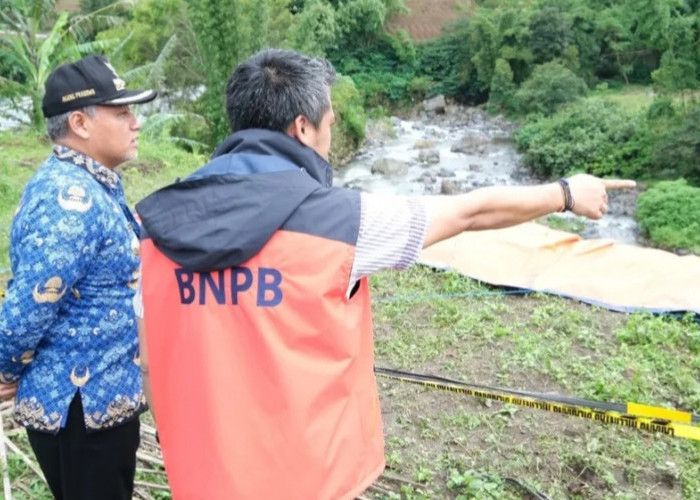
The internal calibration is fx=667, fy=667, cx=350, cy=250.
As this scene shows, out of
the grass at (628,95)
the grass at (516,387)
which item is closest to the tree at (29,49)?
the grass at (516,387)

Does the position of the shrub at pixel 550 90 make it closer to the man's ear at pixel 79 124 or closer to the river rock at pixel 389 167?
the river rock at pixel 389 167

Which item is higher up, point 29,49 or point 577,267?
point 29,49

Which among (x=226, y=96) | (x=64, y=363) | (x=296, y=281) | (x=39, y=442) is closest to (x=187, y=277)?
(x=296, y=281)

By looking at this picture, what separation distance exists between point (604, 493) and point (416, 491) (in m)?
0.85

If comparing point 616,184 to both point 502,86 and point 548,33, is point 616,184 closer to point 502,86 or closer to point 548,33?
point 502,86

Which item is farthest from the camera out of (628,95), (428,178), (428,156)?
(628,95)

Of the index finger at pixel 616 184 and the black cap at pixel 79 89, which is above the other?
the black cap at pixel 79 89

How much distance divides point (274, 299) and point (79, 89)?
96 cm

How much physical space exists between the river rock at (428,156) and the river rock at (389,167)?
1015 mm

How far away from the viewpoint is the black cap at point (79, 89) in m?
1.79

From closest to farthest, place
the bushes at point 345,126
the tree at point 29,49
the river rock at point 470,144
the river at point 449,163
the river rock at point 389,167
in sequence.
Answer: the tree at point 29,49 → the river at point 449,163 → the river rock at point 389,167 → the bushes at point 345,126 → the river rock at point 470,144

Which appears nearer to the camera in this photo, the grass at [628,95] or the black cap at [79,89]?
the black cap at [79,89]

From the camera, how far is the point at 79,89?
179cm

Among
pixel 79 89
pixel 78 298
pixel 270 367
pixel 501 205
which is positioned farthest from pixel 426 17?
pixel 270 367
